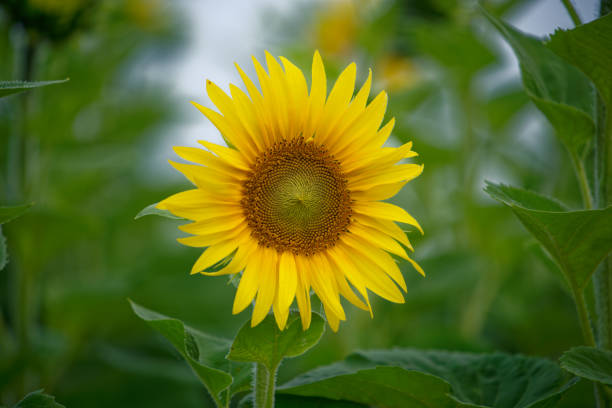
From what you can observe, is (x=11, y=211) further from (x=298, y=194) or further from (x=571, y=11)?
(x=571, y=11)

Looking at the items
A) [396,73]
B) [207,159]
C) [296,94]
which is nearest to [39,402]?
[207,159]

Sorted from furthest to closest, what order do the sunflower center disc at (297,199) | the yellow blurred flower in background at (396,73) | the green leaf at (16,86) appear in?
1. the yellow blurred flower in background at (396,73)
2. the sunflower center disc at (297,199)
3. the green leaf at (16,86)

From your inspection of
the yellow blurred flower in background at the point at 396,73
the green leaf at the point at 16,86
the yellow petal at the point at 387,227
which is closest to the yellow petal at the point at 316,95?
the yellow petal at the point at 387,227

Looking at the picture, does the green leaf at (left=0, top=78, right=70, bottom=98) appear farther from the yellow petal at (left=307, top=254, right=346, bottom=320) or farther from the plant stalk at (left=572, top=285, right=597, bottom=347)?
the plant stalk at (left=572, top=285, right=597, bottom=347)

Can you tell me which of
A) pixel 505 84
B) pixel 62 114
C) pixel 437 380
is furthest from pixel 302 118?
pixel 505 84

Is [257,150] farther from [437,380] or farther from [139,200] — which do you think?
[139,200]

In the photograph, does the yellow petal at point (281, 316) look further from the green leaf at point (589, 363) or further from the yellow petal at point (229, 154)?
the green leaf at point (589, 363)

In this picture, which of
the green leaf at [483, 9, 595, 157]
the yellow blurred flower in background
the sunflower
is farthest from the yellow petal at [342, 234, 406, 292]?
the yellow blurred flower in background
